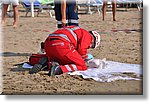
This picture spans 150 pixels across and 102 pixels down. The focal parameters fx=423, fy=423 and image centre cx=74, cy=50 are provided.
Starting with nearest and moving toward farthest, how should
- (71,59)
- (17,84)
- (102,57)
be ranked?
(17,84) < (71,59) < (102,57)

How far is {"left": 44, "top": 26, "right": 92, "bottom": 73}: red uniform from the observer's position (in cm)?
438

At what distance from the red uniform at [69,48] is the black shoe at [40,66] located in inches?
2.5

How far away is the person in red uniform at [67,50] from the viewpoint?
4375 mm

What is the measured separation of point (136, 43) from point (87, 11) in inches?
333

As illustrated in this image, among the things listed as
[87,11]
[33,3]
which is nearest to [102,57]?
[33,3]

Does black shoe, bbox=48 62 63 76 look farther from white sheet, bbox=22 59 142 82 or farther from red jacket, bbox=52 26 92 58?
red jacket, bbox=52 26 92 58

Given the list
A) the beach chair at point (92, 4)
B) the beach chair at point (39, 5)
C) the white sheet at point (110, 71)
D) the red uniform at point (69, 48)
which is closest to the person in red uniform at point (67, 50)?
the red uniform at point (69, 48)

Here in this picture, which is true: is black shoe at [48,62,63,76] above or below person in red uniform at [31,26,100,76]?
below

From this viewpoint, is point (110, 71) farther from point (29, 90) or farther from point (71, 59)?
point (29, 90)

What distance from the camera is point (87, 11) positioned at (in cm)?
1470

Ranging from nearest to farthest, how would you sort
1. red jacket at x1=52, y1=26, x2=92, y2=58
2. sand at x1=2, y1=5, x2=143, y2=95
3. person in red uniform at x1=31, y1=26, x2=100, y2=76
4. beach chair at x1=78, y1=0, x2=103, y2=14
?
sand at x1=2, y1=5, x2=143, y2=95 < person in red uniform at x1=31, y1=26, x2=100, y2=76 < red jacket at x1=52, y1=26, x2=92, y2=58 < beach chair at x1=78, y1=0, x2=103, y2=14

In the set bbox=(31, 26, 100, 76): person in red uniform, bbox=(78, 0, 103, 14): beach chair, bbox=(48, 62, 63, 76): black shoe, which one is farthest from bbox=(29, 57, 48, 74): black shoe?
bbox=(78, 0, 103, 14): beach chair

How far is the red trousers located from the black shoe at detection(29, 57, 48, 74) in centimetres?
9

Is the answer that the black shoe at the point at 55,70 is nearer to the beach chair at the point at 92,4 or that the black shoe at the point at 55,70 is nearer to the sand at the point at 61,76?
the sand at the point at 61,76
